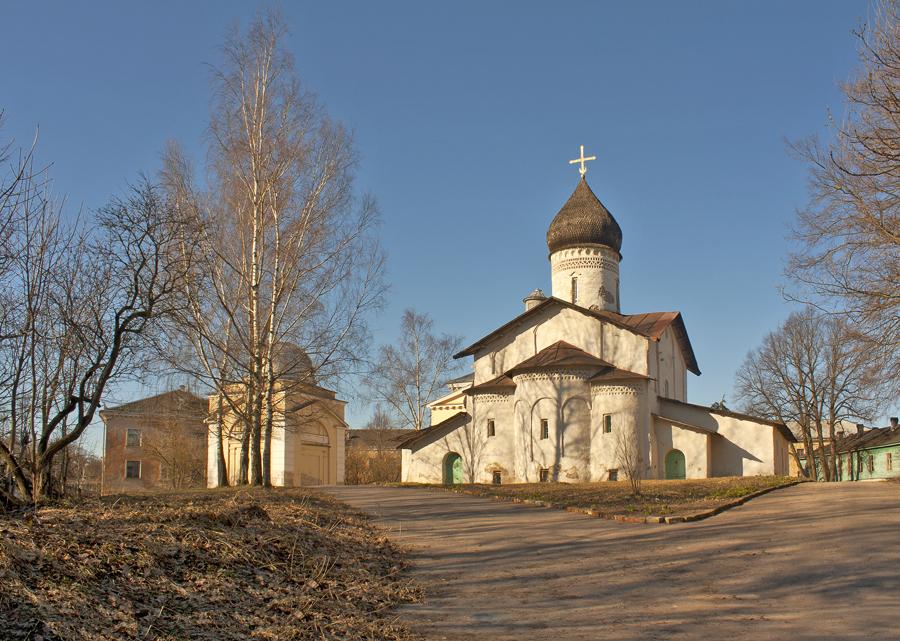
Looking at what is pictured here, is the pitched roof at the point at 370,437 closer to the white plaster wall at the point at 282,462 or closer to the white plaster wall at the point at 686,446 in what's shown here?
the white plaster wall at the point at 282,462

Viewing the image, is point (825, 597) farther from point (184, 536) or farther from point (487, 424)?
point (487, 424)

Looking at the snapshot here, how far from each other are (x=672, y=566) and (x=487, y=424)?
23.9 meters

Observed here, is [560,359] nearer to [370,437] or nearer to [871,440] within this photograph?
[871,440]

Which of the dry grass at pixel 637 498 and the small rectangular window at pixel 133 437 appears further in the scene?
the small rectangular window at pixel 133 437

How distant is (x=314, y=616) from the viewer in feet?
19.8

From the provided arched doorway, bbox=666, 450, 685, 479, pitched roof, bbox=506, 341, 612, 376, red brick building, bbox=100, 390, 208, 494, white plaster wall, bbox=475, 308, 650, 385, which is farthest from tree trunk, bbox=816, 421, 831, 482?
red brick building, bbox=100, 390, 208, 494

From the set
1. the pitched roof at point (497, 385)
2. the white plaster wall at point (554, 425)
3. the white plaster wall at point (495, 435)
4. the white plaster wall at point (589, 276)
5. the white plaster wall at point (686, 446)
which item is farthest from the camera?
the white plaster wall at point (589, 276)

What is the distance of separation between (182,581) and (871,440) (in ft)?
177

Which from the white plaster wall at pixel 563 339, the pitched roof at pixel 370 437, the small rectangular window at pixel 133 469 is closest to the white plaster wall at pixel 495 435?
the white plaster wall at pixel 563 339

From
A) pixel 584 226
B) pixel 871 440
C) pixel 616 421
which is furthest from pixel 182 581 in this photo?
pixel 871 440

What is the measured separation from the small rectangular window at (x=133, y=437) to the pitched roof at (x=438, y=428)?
65.0 ft

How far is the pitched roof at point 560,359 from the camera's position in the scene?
99.5 feet

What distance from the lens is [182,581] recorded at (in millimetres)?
6133

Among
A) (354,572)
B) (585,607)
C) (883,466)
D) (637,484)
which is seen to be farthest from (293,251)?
(883,466)
